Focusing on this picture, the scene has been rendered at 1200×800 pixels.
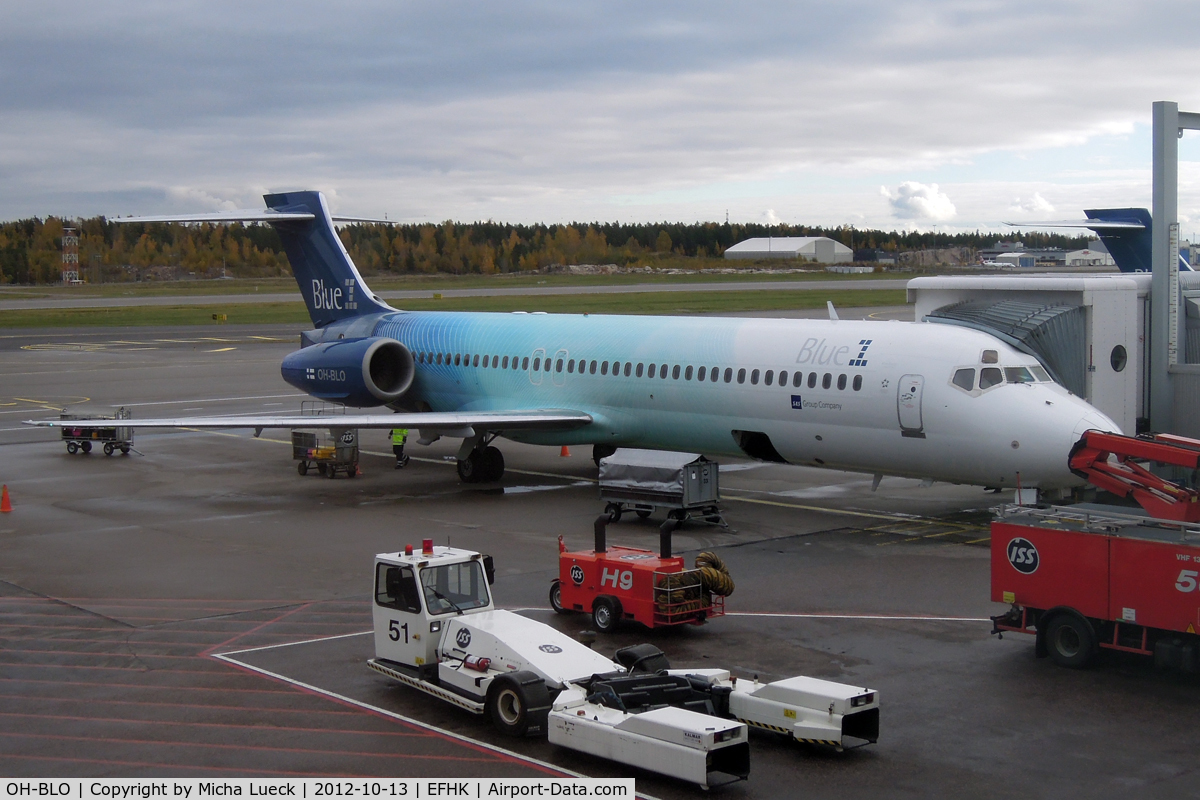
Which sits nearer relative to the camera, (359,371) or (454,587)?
(454,587)

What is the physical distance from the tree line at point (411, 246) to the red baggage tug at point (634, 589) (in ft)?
237

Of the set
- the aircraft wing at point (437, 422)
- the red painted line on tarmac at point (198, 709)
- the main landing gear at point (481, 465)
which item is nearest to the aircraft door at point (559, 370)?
the aircraft wing at point (437, 422)

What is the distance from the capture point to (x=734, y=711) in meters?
12.6

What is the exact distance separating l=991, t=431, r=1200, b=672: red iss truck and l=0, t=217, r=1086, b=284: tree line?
247ft

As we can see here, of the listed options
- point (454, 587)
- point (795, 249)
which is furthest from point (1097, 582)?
point (795, 249)

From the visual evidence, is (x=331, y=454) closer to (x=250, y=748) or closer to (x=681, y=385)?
(x=681, y=385)

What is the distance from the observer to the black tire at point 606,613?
54.7ft

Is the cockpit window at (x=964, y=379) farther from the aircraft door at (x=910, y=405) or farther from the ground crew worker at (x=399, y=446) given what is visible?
the ground crew worker at (x=399, y=446)

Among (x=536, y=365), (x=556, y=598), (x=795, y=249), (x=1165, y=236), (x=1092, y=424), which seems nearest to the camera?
(x=556, y=598)

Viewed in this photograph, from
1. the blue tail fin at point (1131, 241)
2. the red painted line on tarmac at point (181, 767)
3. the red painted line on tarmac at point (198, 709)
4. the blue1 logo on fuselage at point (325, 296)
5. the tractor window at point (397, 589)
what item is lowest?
the red painted line on tarmac at point (181, 767)

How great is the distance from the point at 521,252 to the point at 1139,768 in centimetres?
11020

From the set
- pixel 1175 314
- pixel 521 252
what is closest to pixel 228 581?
pixel 1175 314

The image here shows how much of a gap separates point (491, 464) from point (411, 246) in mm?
79686

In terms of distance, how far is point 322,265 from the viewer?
35.5m
